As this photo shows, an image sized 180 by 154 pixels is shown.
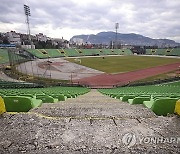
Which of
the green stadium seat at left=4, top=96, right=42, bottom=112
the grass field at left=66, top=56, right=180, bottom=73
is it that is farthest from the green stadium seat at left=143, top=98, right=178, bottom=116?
the grass field at left=66, top=56, right=180, bottom=73

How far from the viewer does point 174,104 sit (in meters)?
5.72

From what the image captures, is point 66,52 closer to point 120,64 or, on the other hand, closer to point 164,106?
point 120,64

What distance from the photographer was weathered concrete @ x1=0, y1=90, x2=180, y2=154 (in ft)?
11.8

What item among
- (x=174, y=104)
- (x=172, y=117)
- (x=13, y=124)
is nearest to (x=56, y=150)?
(x=13, y=124)

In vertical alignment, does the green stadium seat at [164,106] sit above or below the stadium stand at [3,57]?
above

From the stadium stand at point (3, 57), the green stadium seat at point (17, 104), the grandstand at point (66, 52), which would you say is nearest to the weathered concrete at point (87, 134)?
the green stadium seat at point (17, 104)

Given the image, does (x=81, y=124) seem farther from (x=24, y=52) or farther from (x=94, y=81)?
(x=24, y=52)

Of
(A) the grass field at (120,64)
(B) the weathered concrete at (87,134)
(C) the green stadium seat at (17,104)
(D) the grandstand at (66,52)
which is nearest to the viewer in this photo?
(B) the weathered concrete at (87,134)

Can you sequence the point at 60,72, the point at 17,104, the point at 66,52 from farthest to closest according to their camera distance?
the point at 66,52
the point at 60,72
the point at 17,104

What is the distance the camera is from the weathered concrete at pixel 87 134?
3.59 m

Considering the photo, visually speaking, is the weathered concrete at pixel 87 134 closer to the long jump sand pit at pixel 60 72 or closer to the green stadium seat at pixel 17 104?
the green stadium seat at pixel 17 104

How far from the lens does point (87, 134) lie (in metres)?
4.12

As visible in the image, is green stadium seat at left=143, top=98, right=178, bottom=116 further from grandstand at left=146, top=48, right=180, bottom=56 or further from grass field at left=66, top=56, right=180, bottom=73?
grandstand at left=146, top=48, right=180, bottom=56

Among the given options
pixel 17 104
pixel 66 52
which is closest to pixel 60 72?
pixel 17 104
